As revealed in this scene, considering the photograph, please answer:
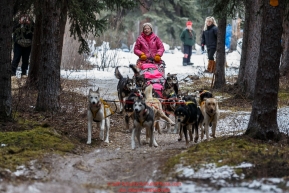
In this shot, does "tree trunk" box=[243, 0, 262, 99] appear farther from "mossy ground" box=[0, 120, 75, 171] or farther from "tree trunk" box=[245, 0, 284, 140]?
"mossy ground" box=[0, 120, 75, 171]

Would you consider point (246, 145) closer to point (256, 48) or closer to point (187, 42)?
point (256, 48)

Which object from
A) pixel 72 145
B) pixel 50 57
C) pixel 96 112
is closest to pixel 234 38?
pixel 50 57

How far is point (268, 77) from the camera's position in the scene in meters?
7.20

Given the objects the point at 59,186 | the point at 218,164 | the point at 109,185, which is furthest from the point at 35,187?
the point at 218,164

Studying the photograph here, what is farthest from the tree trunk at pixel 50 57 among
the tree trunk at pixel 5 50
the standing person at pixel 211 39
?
the standing person at pixel 211 39

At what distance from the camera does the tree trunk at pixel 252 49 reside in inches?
521

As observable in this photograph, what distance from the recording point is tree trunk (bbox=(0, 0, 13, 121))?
27.7 feet

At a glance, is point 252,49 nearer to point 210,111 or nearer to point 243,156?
point 210,111

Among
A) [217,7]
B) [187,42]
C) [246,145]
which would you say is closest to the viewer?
[246,145]

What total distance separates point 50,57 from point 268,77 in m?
4.53

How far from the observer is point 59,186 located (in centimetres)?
587

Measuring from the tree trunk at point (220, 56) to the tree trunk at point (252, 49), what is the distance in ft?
7.39

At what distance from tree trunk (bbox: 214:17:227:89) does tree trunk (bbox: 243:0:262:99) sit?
2.25 m

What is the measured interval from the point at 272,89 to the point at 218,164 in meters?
1.59
